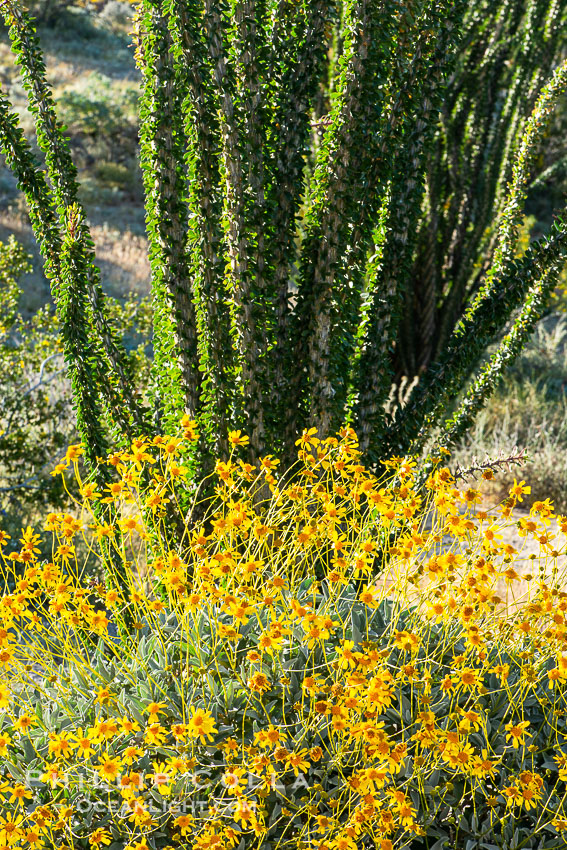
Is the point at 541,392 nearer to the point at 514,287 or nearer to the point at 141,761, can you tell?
the point at 514,287

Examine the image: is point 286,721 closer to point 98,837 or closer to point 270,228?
point 98,837

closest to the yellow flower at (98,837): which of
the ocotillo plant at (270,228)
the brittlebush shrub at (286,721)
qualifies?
the brittlebush shrub at (286,721)

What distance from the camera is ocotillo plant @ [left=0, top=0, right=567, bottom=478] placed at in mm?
2711

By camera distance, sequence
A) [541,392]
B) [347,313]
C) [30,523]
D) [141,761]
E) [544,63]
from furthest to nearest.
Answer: [541,392] < [544,63] < [30,523] < [347,313] < [141,761]

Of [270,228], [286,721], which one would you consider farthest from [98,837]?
[270,228]

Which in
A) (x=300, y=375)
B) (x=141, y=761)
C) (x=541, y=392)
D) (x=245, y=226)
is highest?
(x=245, y=226)

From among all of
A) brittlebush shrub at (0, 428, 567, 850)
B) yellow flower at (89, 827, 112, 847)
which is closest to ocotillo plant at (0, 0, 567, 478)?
brittlebush shrub at (0, 428, 567, 850)

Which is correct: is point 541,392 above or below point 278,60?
below

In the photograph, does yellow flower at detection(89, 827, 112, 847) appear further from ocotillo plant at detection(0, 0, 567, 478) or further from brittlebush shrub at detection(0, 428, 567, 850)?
ocotillo plant at detection(0, 0, 567, 478)

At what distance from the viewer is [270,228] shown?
2.96m

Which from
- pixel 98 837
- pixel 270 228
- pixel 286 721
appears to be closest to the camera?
pixel 98 837

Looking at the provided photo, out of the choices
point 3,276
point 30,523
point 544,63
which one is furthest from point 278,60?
point 544,63

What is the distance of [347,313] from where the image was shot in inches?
118

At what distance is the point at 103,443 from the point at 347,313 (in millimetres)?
1124
